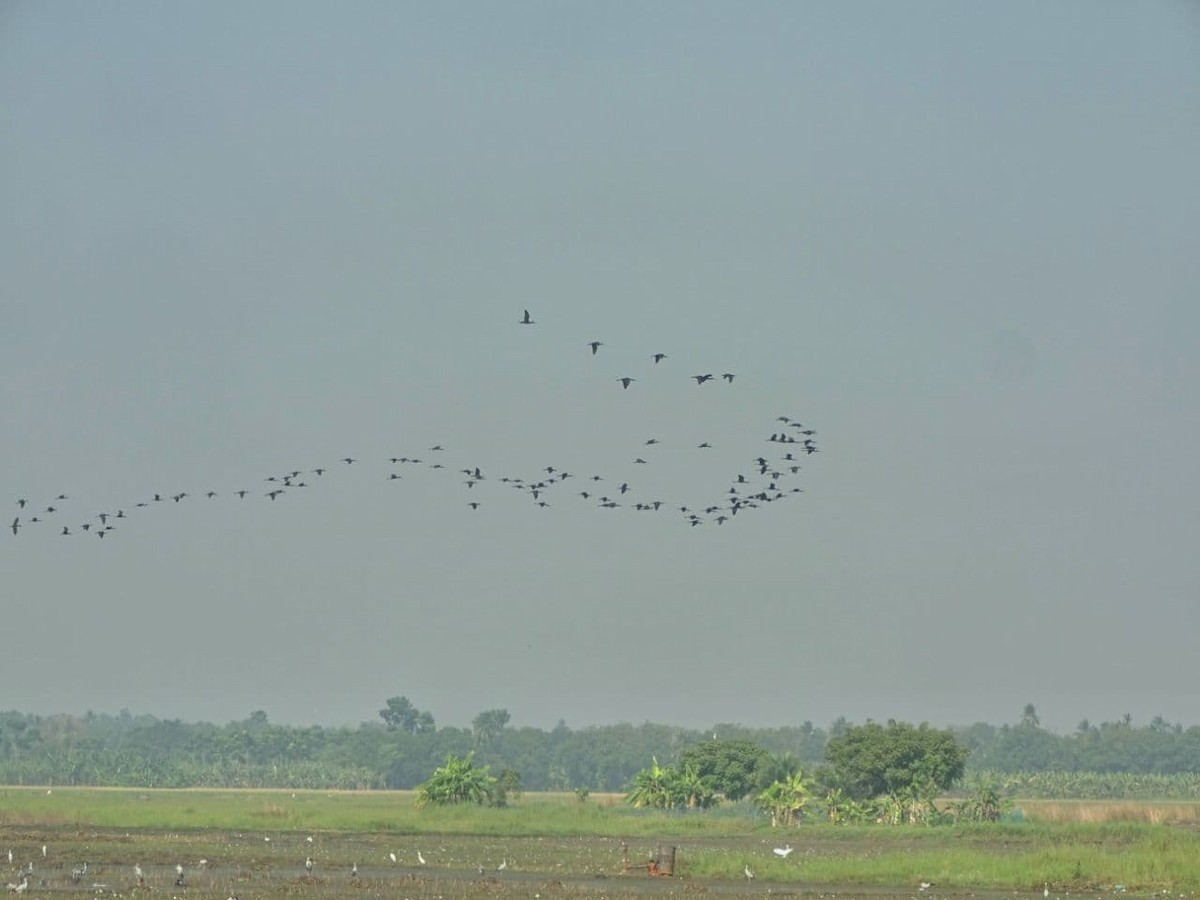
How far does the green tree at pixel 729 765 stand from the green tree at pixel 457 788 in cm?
1419

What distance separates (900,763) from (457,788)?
2420 centimetres

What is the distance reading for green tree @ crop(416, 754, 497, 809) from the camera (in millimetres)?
94750

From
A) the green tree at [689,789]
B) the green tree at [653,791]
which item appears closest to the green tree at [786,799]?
the green tree at [653,791]

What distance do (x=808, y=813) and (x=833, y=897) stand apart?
142ft

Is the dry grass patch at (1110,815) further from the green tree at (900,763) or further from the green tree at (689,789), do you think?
the green tree at (689,789)

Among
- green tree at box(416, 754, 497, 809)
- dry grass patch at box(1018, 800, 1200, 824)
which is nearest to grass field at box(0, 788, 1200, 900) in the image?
green tree at box(416, 754, 497, 809)

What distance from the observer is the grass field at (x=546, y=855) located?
50.3m

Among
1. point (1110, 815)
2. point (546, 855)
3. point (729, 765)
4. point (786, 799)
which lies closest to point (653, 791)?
point (729, 765)

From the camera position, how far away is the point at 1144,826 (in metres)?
80.8

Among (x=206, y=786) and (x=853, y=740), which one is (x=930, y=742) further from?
(x=206, y=786)

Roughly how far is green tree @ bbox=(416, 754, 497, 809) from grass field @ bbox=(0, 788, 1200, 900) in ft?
A: 5.83

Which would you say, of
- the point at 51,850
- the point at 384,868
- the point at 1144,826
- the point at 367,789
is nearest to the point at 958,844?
the point at 1144,826

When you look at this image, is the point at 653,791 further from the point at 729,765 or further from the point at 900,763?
the point at 900,763

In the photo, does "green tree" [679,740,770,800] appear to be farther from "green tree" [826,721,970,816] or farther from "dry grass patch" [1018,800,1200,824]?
"dry grass patch" [1018,800,1200,824]
